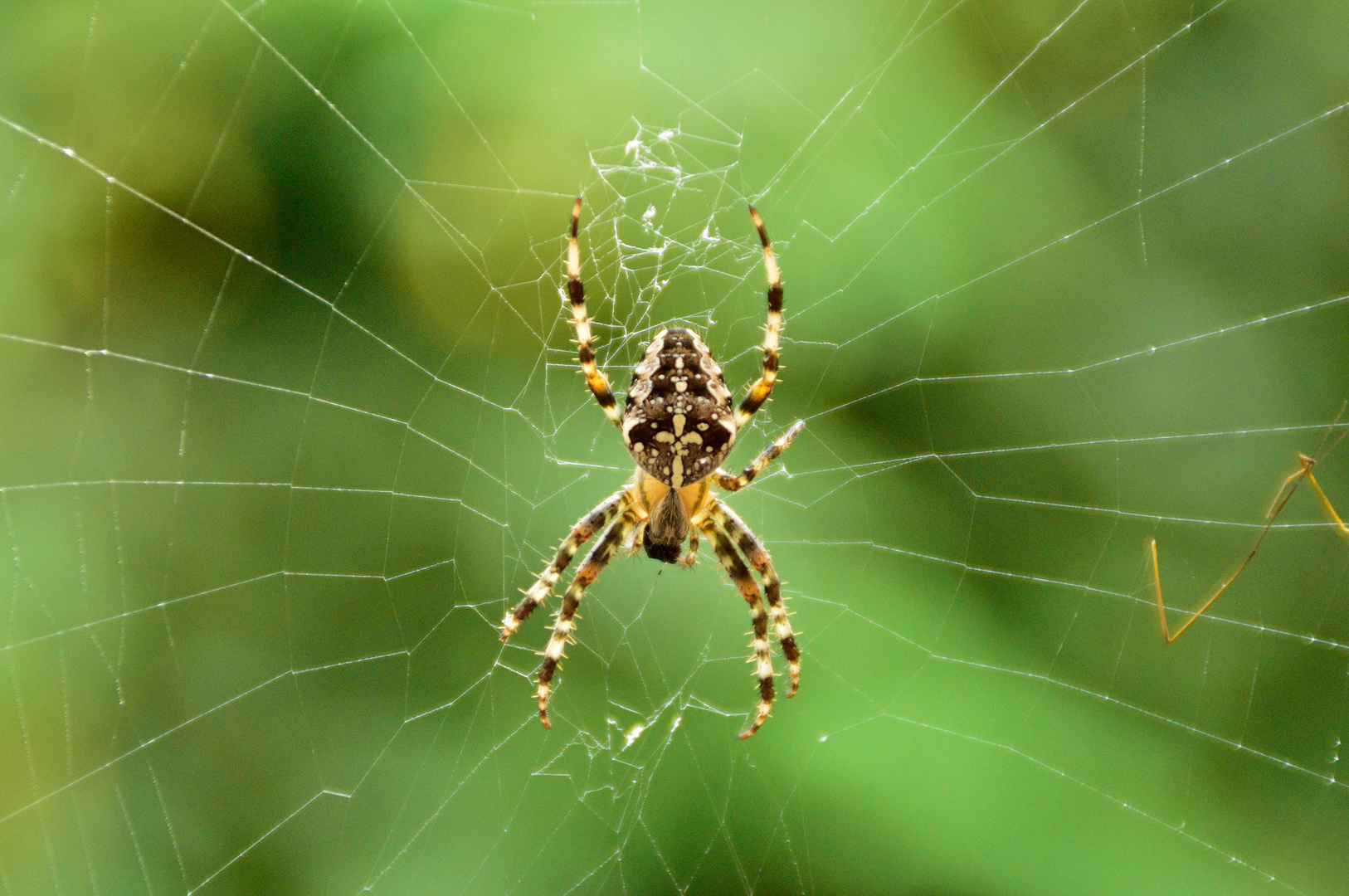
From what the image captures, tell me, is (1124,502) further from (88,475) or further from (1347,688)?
(88,475)

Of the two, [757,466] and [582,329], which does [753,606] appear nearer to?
[757,466]

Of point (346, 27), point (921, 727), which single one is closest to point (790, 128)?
point (346, 27)

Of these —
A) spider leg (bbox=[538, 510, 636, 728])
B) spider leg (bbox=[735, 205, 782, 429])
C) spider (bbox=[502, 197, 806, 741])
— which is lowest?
spider leg (bbox=[538, 510, 636, 728])

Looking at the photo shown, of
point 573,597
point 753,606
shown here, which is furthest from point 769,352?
point 573,597

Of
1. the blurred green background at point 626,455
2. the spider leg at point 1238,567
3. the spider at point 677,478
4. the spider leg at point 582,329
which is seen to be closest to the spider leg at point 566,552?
the spider at point 677,478

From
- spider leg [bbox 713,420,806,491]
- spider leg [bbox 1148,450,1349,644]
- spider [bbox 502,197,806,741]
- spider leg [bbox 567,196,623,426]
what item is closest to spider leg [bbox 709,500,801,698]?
spider [bbox 502,197,806,741]

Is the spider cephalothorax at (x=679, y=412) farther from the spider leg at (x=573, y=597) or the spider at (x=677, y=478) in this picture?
the spider leg at (x=573, y=597)

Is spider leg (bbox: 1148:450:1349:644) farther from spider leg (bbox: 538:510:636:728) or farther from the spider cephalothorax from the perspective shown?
spider leg (bbox: 538:510:636:728)
